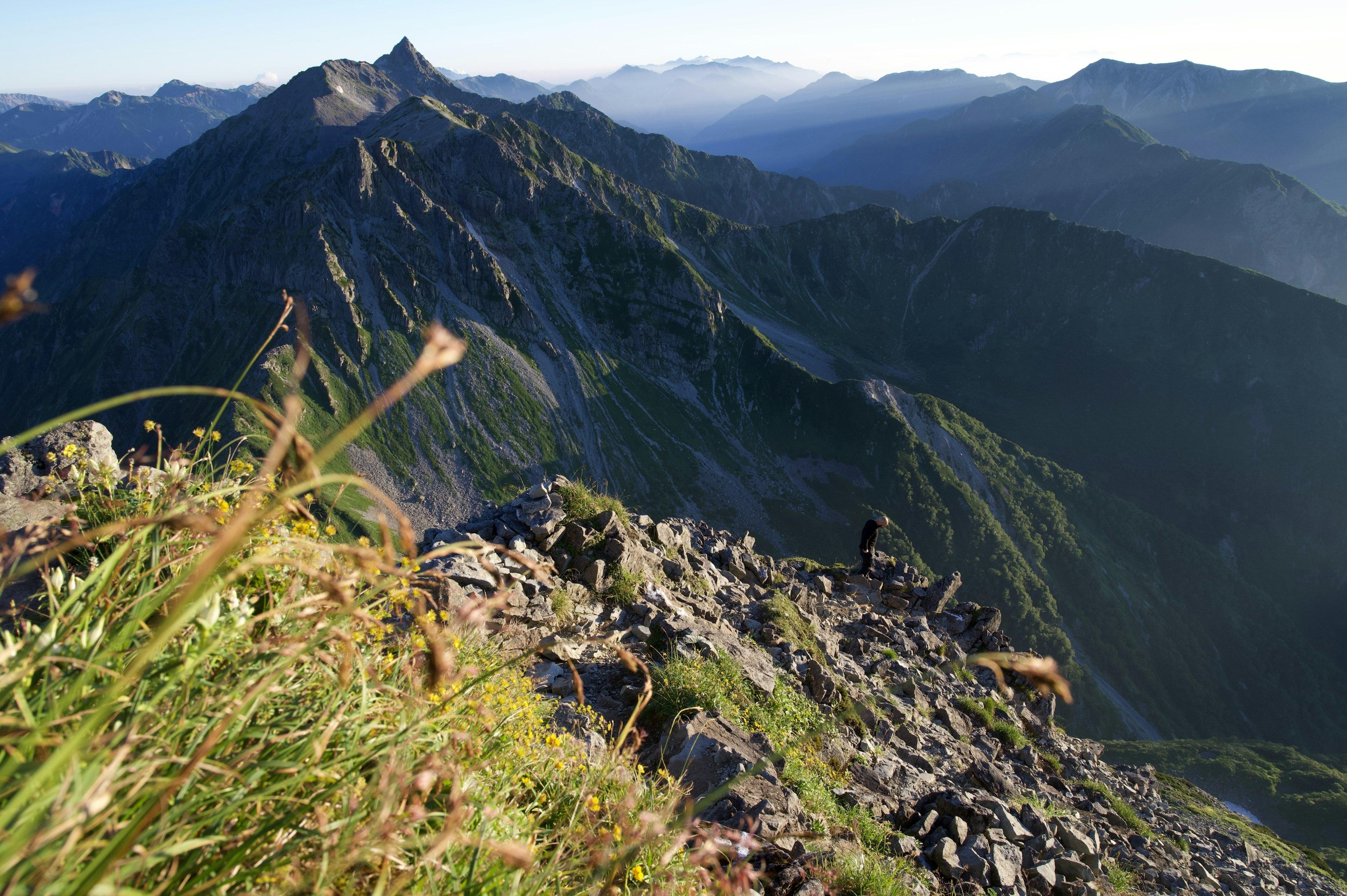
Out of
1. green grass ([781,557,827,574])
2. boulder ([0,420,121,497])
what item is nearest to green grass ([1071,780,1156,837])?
green grass ([781,557,827,574])

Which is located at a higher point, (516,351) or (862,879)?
(862,879)

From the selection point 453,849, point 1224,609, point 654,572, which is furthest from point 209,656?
point 1224,609

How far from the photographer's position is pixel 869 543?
23.6 m

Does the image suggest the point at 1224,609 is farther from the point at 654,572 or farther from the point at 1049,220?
the point at 654,572

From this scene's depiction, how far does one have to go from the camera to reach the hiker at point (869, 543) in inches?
915

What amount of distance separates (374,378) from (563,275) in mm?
48198

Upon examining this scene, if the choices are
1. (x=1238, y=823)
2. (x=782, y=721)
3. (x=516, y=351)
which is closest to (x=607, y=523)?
(x=782, y=721)

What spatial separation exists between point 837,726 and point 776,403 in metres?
120

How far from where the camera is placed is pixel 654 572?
14.0 m

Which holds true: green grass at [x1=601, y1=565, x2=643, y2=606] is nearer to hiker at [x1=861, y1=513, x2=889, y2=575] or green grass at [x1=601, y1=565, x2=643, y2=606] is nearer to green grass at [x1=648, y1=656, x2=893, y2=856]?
green grass at [x1=648, y1=656, x2=893, y2=856]

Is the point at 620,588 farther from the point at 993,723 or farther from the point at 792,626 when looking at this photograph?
→ the point at 993,723

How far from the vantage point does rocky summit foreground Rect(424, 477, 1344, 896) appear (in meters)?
7.40

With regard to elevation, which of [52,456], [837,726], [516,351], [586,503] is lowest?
[516,351]

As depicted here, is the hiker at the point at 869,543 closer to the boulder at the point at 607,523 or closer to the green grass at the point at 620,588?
the boulder at the point at 607,523
